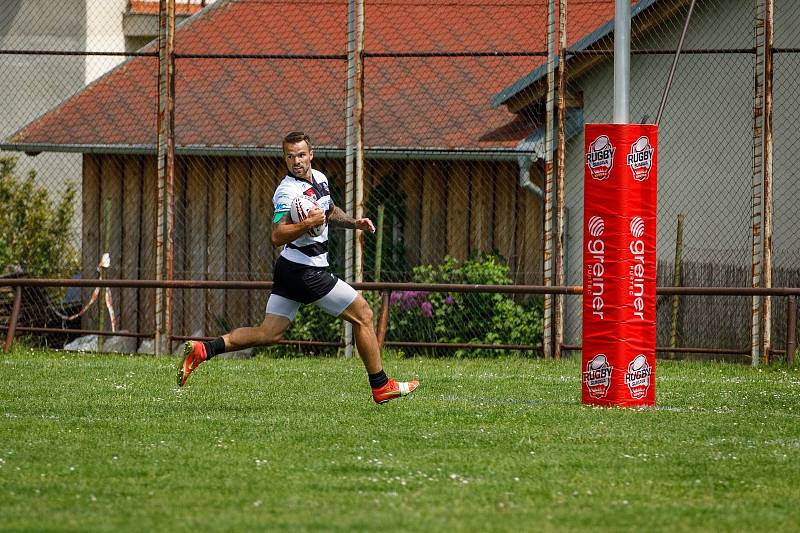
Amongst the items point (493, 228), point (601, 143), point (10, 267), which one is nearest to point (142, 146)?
point (10, 267)

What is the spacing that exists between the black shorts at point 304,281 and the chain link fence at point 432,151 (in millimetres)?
5777

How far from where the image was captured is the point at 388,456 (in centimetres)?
820

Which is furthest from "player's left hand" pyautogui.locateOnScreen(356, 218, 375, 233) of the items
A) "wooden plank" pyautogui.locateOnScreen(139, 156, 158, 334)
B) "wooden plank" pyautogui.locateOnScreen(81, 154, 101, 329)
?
"wooden plank" pyautogui.locateOnScreen(81, 154, 101, 329)

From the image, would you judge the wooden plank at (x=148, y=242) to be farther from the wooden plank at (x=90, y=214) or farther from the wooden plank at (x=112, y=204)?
the wooden plank at (x=90, y=214)

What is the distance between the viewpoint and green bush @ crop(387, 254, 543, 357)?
17922 millimetres

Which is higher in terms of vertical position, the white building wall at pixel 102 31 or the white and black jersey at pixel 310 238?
the white building wall at pixel 102 31

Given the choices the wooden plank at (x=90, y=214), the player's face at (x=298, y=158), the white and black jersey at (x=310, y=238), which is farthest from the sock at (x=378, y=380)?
the wooden plank at (x=90, y=214)

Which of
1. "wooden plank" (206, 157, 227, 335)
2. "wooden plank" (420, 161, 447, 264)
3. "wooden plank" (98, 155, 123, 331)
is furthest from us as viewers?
"wooden plank" (98, 155, 123, 331)

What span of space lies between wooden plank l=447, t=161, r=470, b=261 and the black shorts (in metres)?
8.98

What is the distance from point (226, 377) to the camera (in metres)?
12.9

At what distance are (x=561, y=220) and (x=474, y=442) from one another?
7329mm

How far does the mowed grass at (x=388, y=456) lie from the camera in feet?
21.6

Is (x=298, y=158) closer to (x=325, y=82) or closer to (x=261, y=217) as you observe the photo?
(x=261, y=217)

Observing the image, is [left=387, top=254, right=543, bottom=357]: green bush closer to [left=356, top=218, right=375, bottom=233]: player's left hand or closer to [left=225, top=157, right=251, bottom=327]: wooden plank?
[left=225, top=157, right=251, bottom=327]: wooden plank
